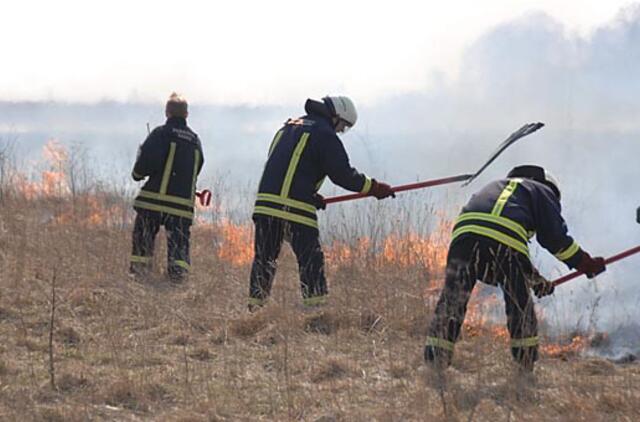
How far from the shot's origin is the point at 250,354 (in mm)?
6125

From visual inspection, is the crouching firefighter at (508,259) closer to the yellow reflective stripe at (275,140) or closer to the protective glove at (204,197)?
the yellow reflective stripe at (275,140)

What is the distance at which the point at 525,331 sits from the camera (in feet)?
18.1

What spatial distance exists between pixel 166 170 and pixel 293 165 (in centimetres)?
184

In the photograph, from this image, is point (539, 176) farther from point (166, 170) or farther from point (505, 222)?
point (166, 170)

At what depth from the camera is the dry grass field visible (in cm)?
493

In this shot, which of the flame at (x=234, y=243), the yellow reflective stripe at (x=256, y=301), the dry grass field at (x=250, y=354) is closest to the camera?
the dry grass field at (x=250, y=354)

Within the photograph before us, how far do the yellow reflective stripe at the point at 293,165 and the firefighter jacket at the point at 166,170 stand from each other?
1.76 meters

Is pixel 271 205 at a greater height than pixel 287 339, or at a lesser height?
greater

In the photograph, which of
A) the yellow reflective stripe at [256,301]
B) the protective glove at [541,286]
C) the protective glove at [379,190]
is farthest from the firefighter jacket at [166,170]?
the protective glove at [541,286]

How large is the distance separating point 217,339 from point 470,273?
177 cm

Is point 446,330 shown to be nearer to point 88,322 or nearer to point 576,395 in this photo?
point 576,395

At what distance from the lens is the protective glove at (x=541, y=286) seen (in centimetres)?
562

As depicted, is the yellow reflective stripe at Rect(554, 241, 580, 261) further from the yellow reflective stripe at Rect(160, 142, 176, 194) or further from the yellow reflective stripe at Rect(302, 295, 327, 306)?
the yellow reflective stripe at Rect(160, 142, 176, 194)

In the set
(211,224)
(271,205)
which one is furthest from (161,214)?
(211,224)
